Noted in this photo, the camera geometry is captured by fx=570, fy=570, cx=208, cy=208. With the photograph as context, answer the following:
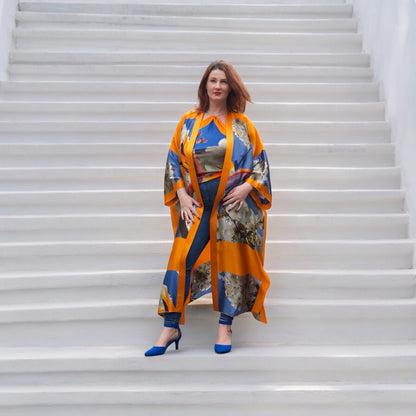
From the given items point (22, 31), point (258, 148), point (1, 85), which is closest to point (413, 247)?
point (258, 148)

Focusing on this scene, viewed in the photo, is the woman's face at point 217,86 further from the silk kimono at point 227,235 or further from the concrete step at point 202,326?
the concrete step at point 202,326

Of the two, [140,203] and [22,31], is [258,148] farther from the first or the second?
[22,31]

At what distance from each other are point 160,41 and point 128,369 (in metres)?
2.87

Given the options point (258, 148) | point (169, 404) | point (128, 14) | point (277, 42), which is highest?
point (128, 14)

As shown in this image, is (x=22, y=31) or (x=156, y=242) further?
(x=22, y=31)

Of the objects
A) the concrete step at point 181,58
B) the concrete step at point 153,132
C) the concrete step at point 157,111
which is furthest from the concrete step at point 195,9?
the concrete step at point 153,132

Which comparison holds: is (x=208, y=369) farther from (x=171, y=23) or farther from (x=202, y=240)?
(x=171, y=23)

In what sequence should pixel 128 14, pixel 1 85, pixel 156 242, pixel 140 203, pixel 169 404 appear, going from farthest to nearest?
1. pixel 128 14
2. pixel 1 85
3. pixel 140 203
4. pixel 156 242
5. pixel 169 404

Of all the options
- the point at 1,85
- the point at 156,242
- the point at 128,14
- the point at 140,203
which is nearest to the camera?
the point at 156,242

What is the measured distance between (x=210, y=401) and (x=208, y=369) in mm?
138

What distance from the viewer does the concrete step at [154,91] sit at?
4.00m

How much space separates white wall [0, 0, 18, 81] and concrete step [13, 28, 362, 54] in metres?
0.10

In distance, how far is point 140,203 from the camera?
10.8 feet

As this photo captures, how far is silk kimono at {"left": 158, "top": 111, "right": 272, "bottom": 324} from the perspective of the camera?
2555 millimetres
